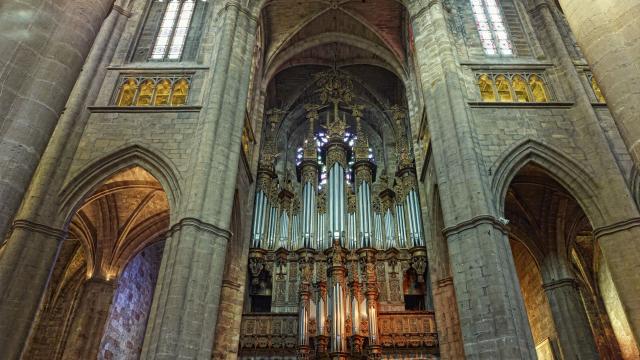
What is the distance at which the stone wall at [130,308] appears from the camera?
17938 mm

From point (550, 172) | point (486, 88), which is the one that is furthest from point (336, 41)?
point (550, 172)

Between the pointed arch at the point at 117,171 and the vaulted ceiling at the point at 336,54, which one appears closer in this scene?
the pointed arch at the point at 117,171

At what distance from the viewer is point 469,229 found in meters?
10.2

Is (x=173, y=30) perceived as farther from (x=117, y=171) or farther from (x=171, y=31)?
(x=117, y=171)

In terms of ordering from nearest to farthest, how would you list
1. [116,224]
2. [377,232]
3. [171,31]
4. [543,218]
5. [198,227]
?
1. [198,227]
2. [543,218]
3. [171,31]
4. [116,224]
5. [377,232]

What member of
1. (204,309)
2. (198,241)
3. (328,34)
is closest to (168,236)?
Answer: (198,241)

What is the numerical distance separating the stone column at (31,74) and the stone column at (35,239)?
526 centimetres

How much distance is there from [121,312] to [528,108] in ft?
56.2

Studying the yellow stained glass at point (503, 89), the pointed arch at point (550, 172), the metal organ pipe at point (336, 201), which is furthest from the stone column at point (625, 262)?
the metal organ pipe at point (336, 201)

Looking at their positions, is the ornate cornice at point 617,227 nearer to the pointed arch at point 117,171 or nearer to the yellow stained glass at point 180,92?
the pointed arch at point 117,171

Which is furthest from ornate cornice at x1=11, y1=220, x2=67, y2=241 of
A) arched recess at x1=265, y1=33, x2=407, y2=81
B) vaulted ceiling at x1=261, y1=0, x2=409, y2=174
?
arched recess at x1=265, y1=33, x2=407, y2=81

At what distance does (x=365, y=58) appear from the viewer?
2150 cm

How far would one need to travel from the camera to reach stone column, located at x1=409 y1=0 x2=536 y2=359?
8953 millimetres

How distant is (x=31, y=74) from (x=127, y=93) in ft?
25.3
